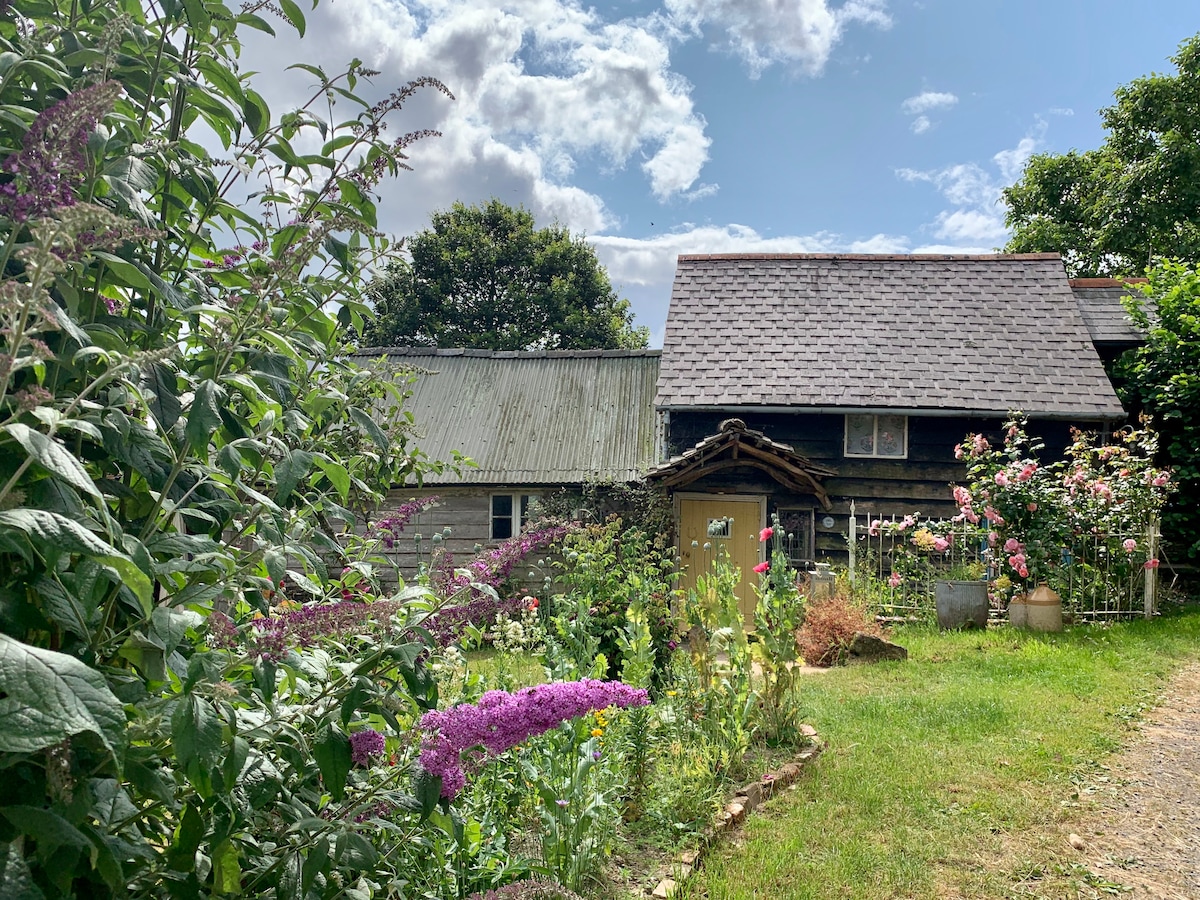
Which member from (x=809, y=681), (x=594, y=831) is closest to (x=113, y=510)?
(x=594, y=831)

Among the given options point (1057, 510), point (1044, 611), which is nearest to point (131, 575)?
point (1044, 611)

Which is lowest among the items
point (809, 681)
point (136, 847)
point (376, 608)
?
point (809, 681)

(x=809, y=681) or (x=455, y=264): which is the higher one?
(x=455, y=264)

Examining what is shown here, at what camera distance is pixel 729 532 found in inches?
503

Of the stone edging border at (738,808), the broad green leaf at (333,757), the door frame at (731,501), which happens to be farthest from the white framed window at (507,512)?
the broad green leaf at (333,757)

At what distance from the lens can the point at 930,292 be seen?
15.3m

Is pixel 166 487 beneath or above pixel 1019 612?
above

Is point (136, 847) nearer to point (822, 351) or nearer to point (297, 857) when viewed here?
A: point (297, 857)

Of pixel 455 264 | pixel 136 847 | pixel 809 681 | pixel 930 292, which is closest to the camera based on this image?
pixel 136 847

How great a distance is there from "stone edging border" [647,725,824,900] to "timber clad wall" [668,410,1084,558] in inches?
279

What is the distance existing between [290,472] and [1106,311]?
17.0 m

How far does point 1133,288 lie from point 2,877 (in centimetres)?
1759

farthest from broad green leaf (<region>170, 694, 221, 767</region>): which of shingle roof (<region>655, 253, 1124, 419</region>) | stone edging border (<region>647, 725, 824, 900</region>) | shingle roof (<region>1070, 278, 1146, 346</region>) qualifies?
shingle roof (<region>1070, 278, 1146, 346</region>)

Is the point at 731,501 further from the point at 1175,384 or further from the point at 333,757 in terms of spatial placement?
the point at 333,757
